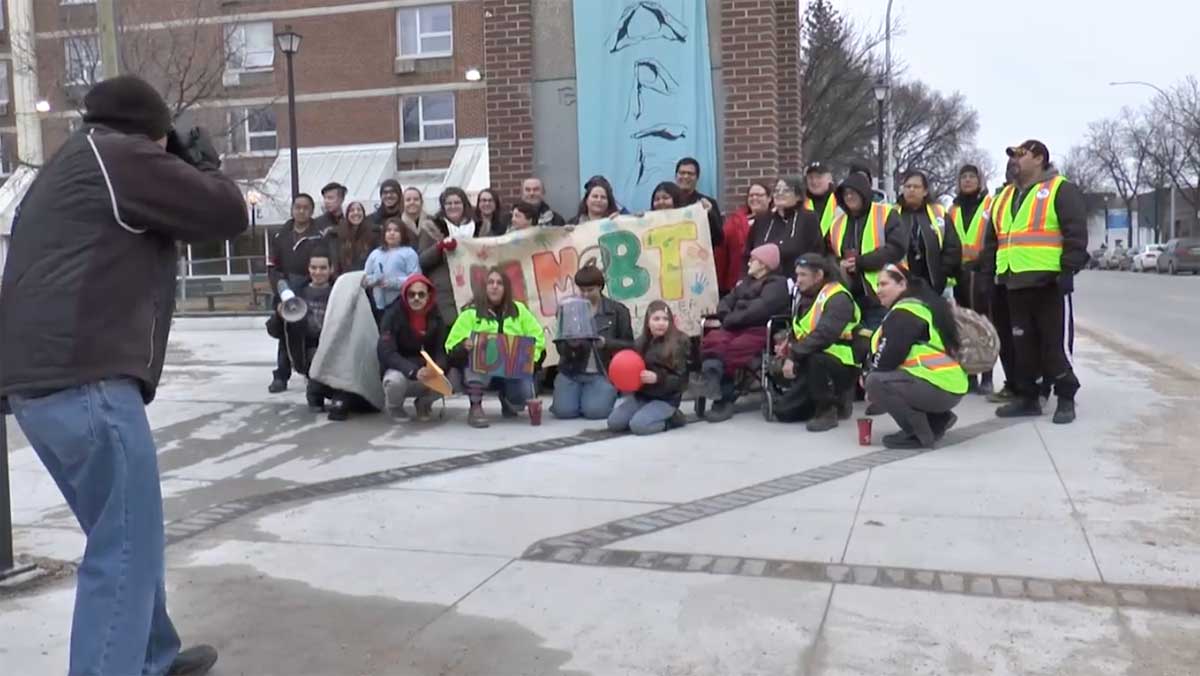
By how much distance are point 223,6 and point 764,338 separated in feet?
111

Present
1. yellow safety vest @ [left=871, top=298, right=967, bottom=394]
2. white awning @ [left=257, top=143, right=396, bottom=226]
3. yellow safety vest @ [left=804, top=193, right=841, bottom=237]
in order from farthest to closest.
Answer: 1. white awning @ [left=257, top=143, right=396, bottom=226]
2. yellow safety vest @ [left=804, top=193, right=841, bottom=237]
3. yellow safety vest @ [left=871, top=298, right=967, bottom=394]

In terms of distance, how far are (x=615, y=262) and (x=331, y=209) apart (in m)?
2.77

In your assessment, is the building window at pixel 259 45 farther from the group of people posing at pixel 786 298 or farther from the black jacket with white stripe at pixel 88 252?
the black jacket with white stripe at pixel 88 252

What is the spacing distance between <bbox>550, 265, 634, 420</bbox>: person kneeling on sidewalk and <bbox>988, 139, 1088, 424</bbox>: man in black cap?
2.99 m

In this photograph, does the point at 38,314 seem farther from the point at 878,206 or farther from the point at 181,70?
the point at 181,70

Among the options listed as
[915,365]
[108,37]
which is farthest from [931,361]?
[108,37]

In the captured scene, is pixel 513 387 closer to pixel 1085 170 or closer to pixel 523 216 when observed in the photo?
pixel 523 216

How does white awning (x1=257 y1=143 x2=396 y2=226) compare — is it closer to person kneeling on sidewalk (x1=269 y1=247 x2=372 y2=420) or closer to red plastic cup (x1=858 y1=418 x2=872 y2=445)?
person kneeling on sidewalk (x1=269 y1=247 x2=372 y2=420)

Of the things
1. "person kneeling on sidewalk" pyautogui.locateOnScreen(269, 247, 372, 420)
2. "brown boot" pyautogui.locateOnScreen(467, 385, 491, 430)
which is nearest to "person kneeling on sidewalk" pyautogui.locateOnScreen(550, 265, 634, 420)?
"brown boot" pyautogui.locateOnScreen(467, 385, 491, 430)

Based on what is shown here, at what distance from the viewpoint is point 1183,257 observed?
44219 mm

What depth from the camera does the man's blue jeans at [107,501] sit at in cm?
307

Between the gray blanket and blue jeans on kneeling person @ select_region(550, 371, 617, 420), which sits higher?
the gray blanket

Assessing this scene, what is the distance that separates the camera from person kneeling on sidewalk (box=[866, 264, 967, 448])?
7207mm

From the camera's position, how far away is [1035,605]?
14.1ft
